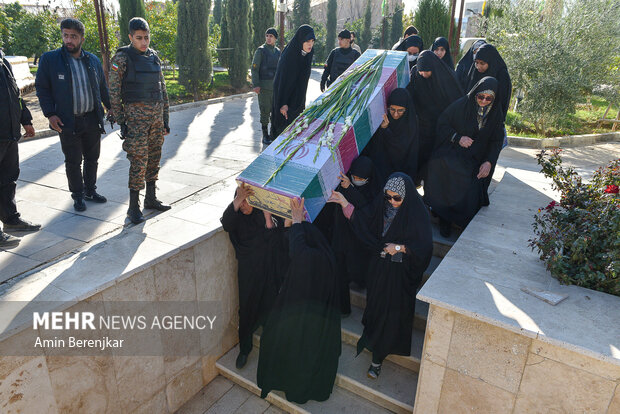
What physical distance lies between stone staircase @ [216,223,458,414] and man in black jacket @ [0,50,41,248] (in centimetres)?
210

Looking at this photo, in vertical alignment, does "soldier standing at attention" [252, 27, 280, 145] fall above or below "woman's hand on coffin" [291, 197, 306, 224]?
above

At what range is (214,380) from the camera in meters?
3.79

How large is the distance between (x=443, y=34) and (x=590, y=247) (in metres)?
13.3

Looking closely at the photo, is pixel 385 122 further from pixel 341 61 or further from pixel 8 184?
pixel 8 184

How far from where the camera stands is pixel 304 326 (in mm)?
3074

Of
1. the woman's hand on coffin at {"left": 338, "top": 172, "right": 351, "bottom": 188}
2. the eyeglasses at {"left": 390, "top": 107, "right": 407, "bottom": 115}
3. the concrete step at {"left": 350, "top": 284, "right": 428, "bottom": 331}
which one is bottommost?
the concrete step at {"left": 350, "top": 284, "right": 428, "bottom": 331}

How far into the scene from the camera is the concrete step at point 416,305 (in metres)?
3.59

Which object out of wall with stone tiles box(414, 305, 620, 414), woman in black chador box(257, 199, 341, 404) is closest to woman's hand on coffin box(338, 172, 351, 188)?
woman in black chador box(257, 199, 341, 404)

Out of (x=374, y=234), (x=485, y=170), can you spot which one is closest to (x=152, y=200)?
(x=374, y=234)

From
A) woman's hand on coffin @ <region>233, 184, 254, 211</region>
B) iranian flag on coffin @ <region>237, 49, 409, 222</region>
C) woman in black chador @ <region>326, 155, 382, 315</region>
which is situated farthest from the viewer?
woman in black chador @ <region>326, 155, 382, 315</region>

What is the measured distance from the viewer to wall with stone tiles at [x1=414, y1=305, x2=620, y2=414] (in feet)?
7.18

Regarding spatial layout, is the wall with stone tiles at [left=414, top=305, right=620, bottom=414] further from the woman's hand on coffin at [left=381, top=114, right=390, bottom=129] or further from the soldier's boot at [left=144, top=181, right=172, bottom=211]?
the soldier's boot at [left=144, top=181, right=172, bottom=211]

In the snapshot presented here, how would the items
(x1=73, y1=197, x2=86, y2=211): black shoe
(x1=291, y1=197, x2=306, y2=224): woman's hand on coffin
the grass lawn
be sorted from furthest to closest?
the grass lawn → (x1=73, y1=197, x2=86, y2=211): black shoe → (x1=291, y1=197, x2=306, y2=224): woman's hand on coffin

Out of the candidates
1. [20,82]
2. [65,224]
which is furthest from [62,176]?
[20,82]
